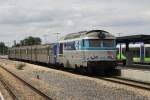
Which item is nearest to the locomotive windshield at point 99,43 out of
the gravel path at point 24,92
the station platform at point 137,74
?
the station platform at point 137,74

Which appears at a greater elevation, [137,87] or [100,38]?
[100,38]

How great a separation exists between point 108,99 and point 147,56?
4116 centimetres

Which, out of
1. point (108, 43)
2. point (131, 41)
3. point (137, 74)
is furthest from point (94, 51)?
point (131, 41)

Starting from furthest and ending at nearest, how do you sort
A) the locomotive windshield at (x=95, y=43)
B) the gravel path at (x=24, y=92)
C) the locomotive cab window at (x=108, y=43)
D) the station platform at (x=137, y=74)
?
the locomotive cab window at (x=108, y=43)
the locomotive windshield at (x=95, y=43)
the station platform at (x=137, y=74)
the gravel path at (x=24, y=92)

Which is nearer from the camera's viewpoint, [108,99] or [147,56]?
[108,99]

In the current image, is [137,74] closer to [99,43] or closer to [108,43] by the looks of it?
[108,43]

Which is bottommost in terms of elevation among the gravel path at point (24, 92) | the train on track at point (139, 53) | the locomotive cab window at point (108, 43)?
the gravel path at point (24, 92)

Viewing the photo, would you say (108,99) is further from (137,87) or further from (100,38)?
(100,38)

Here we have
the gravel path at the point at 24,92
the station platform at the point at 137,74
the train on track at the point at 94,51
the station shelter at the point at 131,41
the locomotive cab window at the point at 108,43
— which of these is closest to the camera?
the gravel path at the point at 24,92

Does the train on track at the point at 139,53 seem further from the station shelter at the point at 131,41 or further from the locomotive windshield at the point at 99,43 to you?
the locomotive windshield at the point at 99,43

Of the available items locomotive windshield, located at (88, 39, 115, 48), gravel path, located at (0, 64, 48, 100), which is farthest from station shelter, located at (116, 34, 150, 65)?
gravel path, located at (0, 64, 48, 100)

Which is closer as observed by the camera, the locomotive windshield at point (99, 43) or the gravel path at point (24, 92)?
the gravel path at point (24, 92)

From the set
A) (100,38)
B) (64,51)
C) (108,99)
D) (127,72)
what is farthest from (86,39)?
(108,99)

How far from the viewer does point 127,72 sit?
2927cm
